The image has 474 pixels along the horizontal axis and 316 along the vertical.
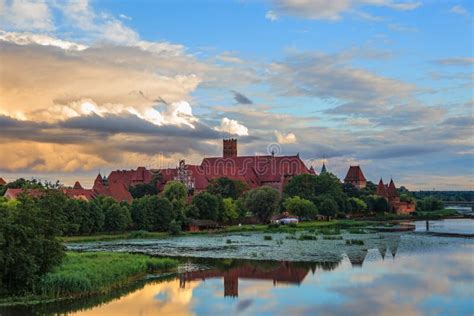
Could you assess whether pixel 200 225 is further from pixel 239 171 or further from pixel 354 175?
pixel 354 175

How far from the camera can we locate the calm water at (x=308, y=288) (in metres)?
25.2

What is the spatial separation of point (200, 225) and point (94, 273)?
47.6 meters

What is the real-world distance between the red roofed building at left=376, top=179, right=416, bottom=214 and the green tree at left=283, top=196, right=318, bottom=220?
1381 inches

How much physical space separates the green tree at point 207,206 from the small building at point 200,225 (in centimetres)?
124

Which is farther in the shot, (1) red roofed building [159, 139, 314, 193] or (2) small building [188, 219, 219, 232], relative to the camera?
(1) red roofed building [159, 139, 314, 193]

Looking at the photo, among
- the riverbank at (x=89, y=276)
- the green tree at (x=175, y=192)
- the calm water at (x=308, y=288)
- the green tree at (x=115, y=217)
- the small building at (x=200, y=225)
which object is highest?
the green tree at (x=175, y=192)

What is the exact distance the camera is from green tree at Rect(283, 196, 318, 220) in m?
91.8

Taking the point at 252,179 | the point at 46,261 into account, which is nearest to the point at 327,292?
the point at 46,261

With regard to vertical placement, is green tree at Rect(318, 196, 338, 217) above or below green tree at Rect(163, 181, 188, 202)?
below

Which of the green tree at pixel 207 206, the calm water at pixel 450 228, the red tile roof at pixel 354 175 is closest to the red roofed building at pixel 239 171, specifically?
the red tile roof at pixel 354 175

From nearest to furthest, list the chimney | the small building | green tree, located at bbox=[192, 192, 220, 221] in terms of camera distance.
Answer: the small building < green tree, located at bbox=[192, 192, 220, 221] < the chimney

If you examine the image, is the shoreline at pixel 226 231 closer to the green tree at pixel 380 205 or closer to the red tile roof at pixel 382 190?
the green tree at pixel 380 205

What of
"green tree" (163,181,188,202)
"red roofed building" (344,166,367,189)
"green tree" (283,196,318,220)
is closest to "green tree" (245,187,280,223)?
"green tree" (283,196,318,220)

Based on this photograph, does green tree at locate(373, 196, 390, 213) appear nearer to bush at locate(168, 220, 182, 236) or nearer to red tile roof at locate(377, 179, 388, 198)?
red tile roof at locate(377, 179, 388, 198)
